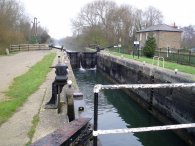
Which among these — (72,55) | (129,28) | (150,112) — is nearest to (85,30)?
(129,28)

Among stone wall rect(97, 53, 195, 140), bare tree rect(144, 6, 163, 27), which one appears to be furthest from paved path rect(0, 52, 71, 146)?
bare tree rect(144, 6, 163, 27)

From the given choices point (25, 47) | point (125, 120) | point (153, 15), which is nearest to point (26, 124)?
point (125, 120)

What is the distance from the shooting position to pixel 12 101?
794cm

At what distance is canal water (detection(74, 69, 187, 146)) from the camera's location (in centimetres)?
955

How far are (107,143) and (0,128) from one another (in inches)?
166

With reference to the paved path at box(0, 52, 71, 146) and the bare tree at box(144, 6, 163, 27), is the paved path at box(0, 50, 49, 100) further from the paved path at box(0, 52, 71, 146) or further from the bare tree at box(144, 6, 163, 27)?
the bare tree at box(144, 6, 163, 27)

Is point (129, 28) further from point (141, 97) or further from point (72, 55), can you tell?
point (141, 97)

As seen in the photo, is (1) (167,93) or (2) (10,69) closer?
(1) (167,93)

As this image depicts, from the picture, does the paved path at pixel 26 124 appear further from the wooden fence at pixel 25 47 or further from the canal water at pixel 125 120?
the wooden fence at pixel 25 47

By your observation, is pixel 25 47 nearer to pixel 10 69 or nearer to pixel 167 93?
pixel 10 69

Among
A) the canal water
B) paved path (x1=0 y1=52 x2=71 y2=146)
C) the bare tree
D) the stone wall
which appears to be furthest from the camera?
the bare tree

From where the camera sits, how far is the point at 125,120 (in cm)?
1245

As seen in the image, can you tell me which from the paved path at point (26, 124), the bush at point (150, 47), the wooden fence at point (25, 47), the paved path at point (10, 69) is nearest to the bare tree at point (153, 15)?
the wooden fence at point (25, 47)

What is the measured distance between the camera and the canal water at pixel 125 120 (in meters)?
9.55
